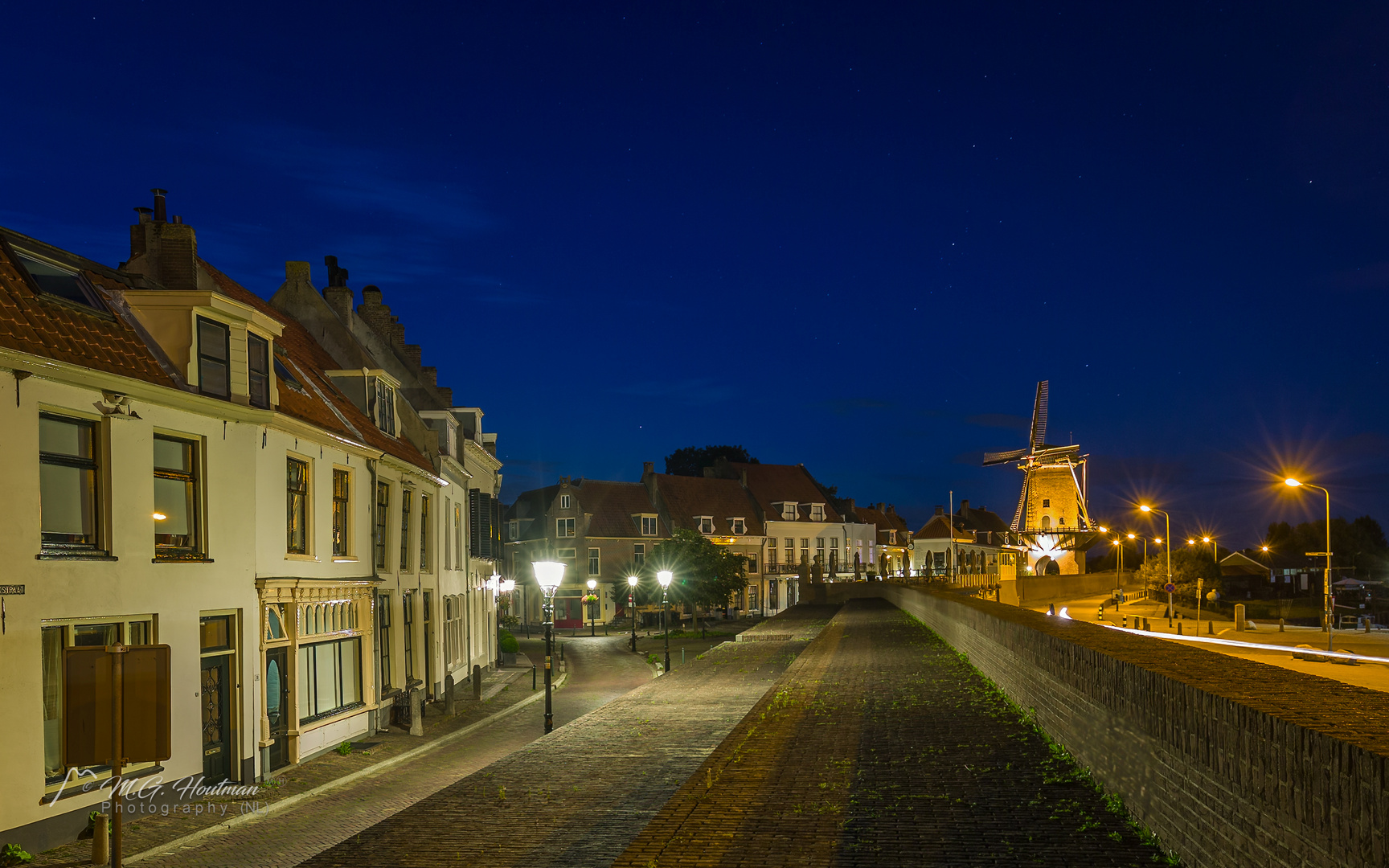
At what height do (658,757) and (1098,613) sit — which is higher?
(658,757)

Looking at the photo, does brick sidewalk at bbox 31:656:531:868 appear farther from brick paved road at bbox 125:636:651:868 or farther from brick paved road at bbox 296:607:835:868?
brick paved road at bbox 296:607:835:868

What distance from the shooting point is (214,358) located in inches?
658

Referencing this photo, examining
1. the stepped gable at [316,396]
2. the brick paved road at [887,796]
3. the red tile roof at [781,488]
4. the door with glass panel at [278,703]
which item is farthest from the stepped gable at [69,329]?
the red tile roof at [781,488]

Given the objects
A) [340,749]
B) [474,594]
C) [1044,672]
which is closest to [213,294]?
[340,749]

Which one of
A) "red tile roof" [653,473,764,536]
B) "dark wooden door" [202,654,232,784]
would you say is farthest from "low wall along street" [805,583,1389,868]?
"red tile roof" [653,473,764,536]

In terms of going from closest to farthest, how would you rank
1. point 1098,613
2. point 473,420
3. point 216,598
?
point 216,598 < point 473,420 < point 1098,613

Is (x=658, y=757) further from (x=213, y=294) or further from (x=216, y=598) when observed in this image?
(x=213, y=294)

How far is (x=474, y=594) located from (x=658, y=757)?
71.6 ft

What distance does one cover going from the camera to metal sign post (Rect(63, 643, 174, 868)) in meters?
9.34

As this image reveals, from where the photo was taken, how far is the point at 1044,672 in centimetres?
1297

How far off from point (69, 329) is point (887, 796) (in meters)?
11.7

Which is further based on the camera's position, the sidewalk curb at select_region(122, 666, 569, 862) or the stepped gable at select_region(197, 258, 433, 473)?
A: the stepped gable at select_region(197, 258, 433, 473)

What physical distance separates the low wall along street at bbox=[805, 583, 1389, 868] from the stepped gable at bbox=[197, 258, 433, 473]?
550 inches

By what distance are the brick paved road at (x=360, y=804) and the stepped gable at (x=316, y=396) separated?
6537mm
